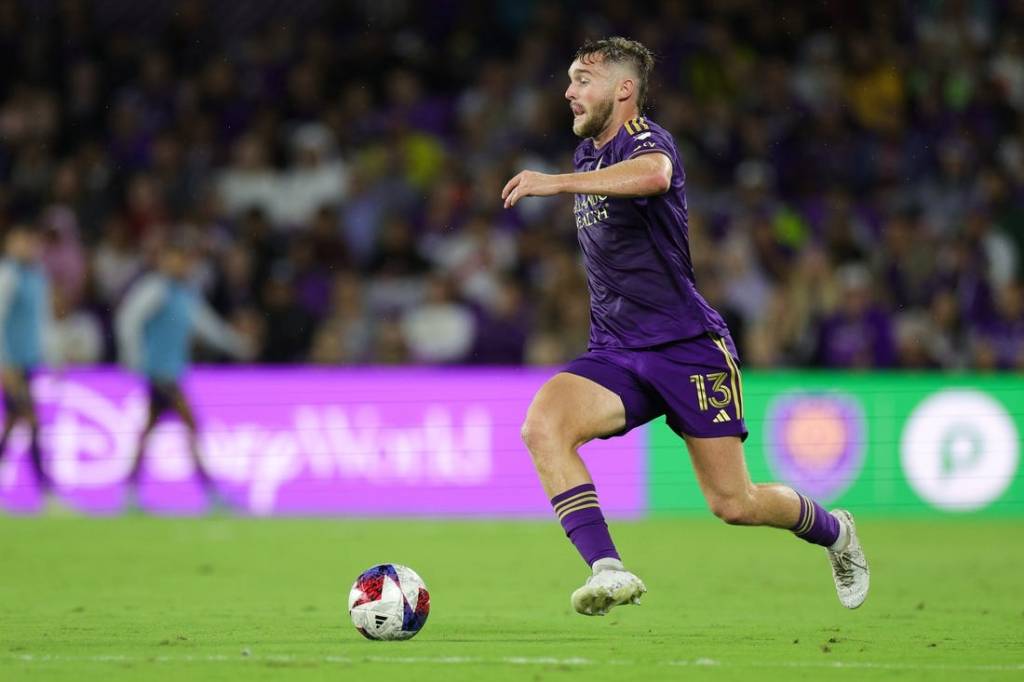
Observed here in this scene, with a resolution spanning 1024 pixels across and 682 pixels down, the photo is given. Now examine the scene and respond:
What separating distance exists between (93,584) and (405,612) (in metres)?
3.65

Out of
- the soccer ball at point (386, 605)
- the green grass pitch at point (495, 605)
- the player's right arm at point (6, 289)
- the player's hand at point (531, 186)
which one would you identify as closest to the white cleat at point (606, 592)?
the green grass pitch at point (495, 605)

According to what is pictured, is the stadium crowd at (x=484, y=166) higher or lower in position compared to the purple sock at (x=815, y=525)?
higher

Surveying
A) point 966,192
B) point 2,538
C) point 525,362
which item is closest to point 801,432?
point 525,362

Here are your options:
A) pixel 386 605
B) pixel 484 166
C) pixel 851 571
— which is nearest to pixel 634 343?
pixel 386 605

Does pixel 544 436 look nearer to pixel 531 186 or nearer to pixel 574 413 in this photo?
pixel 574 413

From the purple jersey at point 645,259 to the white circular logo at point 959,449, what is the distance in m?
8.83

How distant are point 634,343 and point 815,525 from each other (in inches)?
50.8

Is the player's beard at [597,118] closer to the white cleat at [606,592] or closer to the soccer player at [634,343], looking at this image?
the soccer player at [634,343]

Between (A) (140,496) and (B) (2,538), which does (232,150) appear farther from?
(B) (2,538)

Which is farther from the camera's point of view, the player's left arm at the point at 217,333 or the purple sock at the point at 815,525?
the player's left arm at the point at 217,333

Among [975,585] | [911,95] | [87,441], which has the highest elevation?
[911,95]

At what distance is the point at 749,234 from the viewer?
1817 centimetres

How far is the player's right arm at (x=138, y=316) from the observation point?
15711mm

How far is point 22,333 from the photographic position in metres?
15.8
